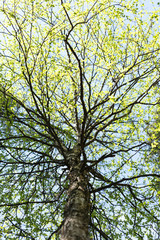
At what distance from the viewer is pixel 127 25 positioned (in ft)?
14.9

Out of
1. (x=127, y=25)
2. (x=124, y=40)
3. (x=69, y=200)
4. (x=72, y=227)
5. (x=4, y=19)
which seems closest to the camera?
(x=72, y=227)

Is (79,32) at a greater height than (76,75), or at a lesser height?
greater

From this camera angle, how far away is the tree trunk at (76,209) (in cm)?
249

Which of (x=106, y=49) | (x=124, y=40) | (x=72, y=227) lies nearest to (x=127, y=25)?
(x=124, y=40)

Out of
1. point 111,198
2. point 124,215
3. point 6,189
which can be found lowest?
point 124,215

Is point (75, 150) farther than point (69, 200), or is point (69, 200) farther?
point (75, 150)

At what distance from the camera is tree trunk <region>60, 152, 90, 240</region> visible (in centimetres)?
249

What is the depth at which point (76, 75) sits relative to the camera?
5.40 metres

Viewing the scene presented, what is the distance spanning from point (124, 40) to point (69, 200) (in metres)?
4.02

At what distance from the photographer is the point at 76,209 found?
2.92 m

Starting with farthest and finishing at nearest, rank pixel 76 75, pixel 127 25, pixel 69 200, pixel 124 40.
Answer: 1. pixel 76 75
2. pixel 124 40
3. pixel 127 25
4. pixel 69 200

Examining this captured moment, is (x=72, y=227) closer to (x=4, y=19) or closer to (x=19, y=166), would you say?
(x=19, y=166)

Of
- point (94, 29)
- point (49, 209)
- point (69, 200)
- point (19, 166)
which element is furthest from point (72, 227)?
point (94, 29)

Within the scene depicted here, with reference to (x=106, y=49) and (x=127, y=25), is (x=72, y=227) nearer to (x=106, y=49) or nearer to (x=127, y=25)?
(x=106, y=49)
